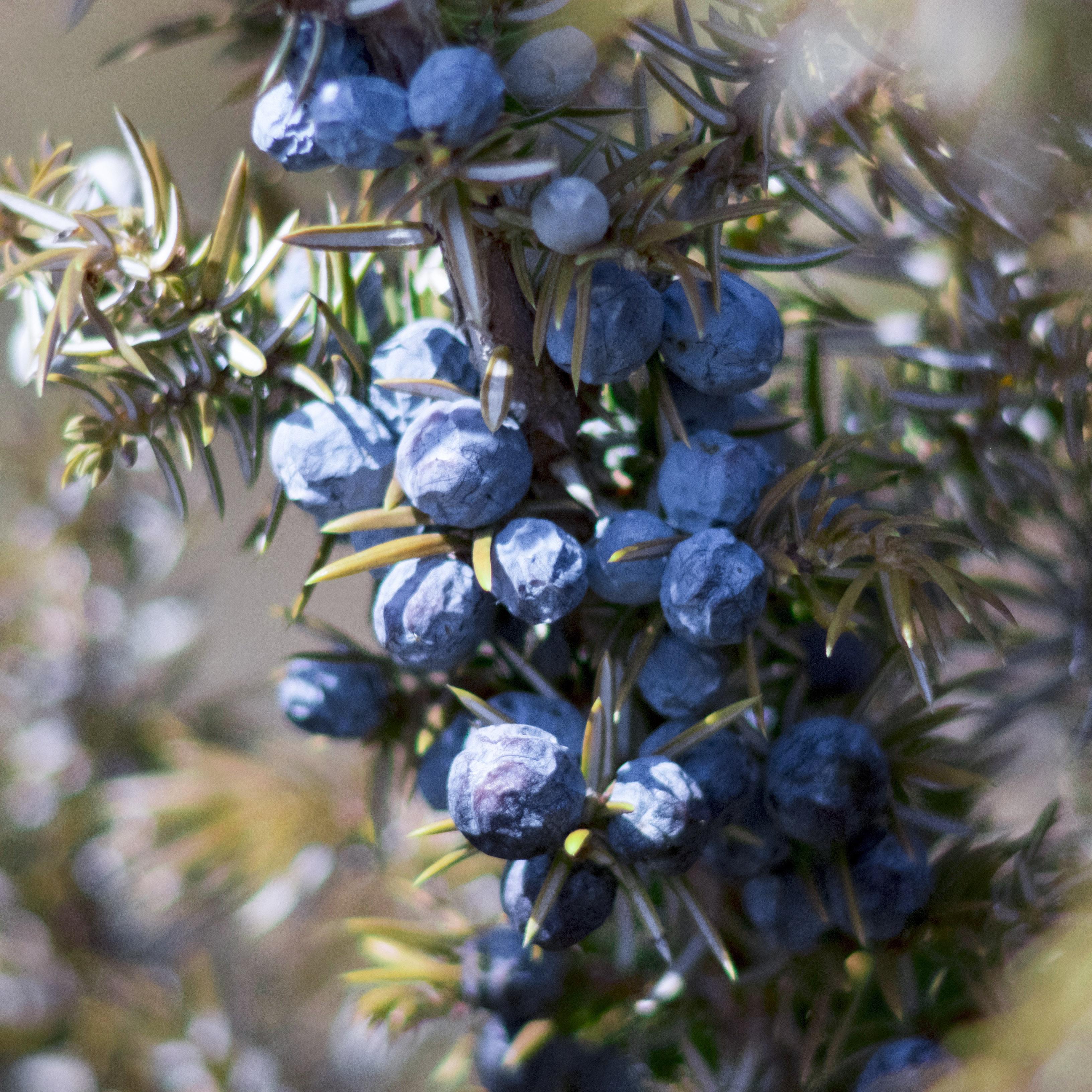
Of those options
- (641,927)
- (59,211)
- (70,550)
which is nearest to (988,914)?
(641,927)

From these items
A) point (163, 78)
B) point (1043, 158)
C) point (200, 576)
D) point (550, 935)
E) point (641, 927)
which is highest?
point (1043, 158)

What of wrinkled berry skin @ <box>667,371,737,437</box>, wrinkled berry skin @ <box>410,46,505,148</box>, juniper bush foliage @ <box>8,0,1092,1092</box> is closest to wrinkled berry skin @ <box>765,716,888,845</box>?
juniper bush foliage @ <box>8,0,1092,1092</box>

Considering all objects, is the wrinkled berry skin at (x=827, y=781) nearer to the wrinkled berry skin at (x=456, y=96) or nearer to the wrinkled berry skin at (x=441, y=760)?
the wrinkled berry skin at (x=441, y=760)

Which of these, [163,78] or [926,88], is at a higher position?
[926,88]

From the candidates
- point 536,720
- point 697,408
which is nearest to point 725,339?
point 697,408

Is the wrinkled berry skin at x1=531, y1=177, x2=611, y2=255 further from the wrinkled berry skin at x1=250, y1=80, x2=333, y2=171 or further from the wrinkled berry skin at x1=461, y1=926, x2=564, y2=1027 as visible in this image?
the wrinkled berry skin at x1=461, y1=926, x2=564, y2=1027

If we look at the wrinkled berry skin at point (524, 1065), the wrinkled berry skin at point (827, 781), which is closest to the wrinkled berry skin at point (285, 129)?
the wrinkled berry skin at point (827, 781)

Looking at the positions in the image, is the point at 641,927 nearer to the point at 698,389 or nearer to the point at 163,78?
the point at 698,389
